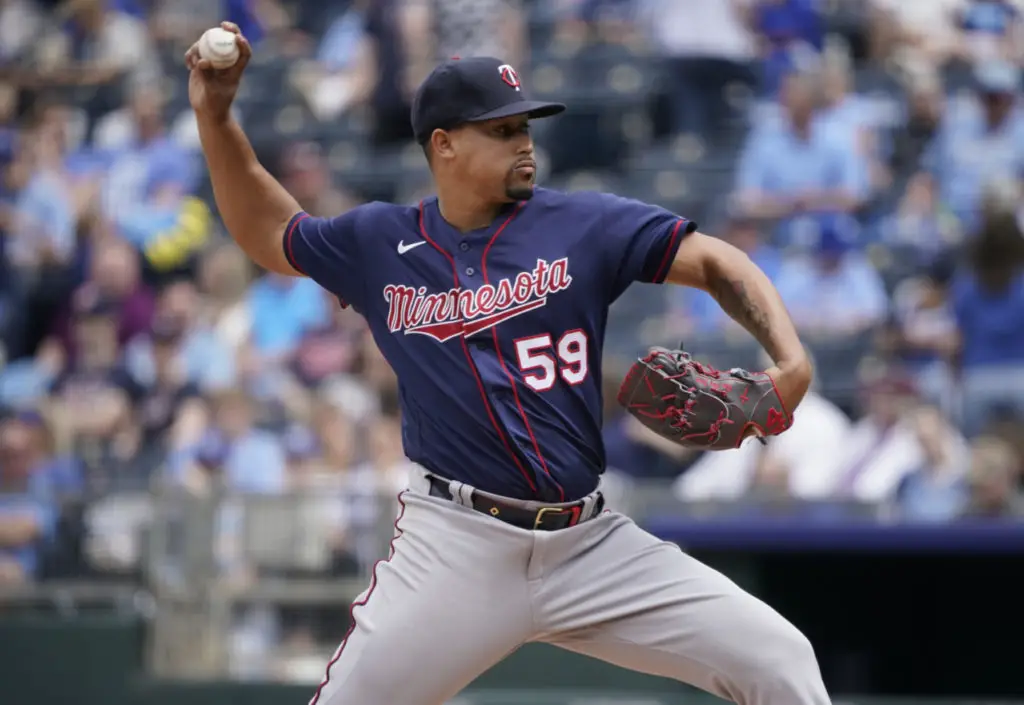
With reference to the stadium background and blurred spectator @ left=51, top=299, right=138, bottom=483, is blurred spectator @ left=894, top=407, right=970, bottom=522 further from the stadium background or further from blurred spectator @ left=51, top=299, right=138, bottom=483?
blurred spectator @ left=51, top=299, right=138, bottom=483

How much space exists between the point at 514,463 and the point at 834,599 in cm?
340

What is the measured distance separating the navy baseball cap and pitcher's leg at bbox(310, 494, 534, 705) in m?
0.88

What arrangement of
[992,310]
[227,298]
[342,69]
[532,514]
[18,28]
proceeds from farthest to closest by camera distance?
[18,28]
[342,69]
[227,298]
[992,310]
[532,514]

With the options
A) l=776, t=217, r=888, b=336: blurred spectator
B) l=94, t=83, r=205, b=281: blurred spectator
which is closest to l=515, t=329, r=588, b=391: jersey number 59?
l=776, t=217, r=888, b=336: blurred spectator

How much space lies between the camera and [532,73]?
1077cm

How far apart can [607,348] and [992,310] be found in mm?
2276

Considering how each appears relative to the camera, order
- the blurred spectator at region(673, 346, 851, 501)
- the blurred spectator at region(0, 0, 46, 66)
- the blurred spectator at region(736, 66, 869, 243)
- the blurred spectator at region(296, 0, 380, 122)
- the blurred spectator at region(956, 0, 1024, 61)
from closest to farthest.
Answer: the blurred spectator at region(673, 346, 851, 501), the blurred spectator at region(736, 66, 869, 243), the blurred spectator at region(956, 0, 1024, 61), the blurred spectator at region(296, 0, 380, 122), the blurred spectator at region(0, 0, 46, 66)

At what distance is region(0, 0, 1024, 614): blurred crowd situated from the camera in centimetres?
707

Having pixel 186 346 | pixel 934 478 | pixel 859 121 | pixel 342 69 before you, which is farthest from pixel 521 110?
pixel 342 69

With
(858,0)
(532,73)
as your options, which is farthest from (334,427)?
(858,0)

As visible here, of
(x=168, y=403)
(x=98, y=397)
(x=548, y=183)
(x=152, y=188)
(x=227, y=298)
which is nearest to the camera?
(x=168, y=403)

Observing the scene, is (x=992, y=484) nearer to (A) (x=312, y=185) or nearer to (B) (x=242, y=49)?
(B) (x=242, y=49)

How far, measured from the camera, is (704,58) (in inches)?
390

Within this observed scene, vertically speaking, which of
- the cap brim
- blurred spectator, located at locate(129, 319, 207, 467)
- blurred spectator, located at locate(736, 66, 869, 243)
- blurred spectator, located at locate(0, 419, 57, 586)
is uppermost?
the cap brim
